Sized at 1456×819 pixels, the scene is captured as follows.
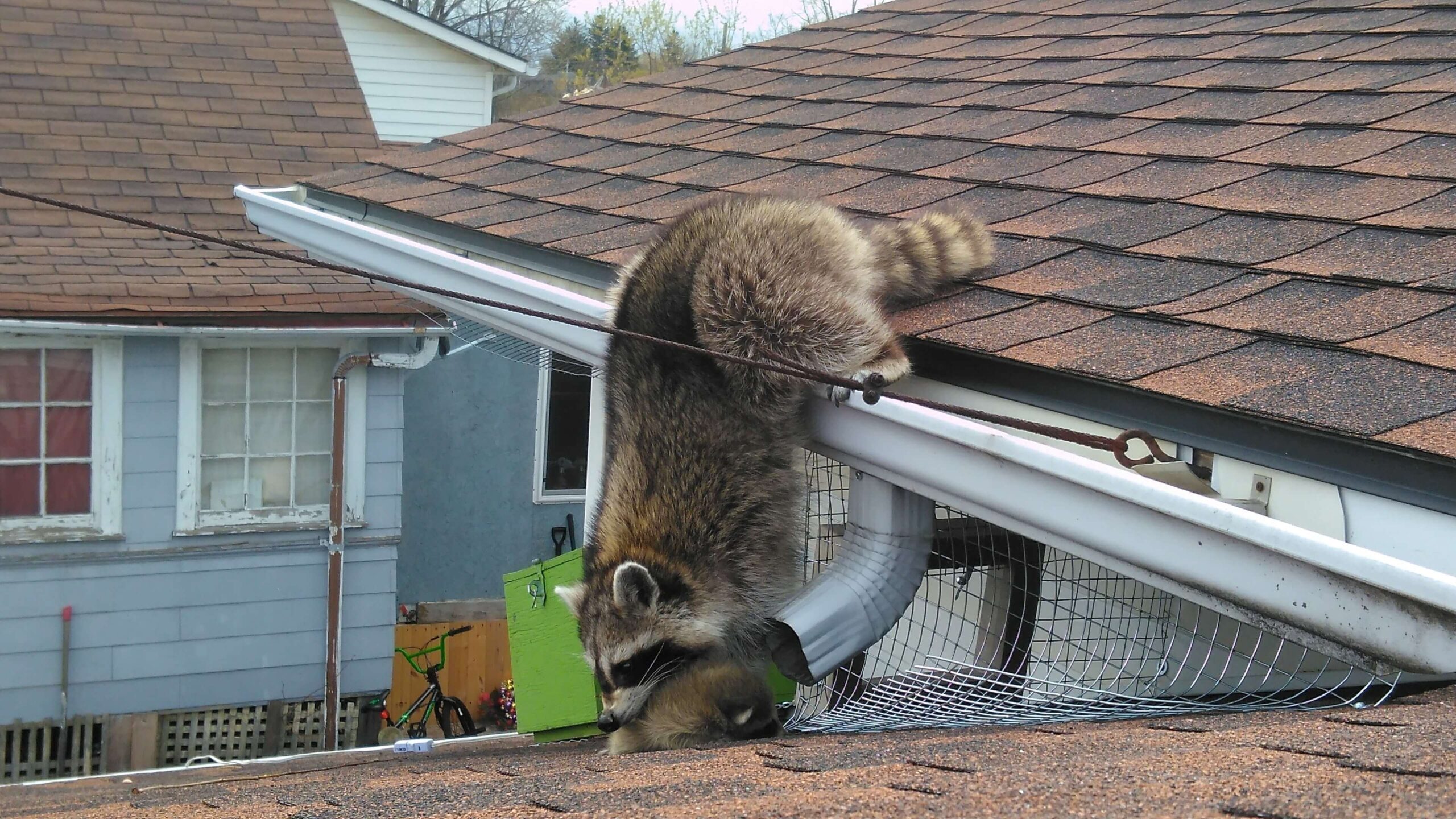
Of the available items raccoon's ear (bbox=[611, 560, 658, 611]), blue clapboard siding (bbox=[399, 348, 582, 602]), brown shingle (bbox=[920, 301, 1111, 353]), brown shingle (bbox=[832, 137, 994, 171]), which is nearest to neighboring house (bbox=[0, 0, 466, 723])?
blue clapboard siding (bbox=[399, 348, 582, 602])

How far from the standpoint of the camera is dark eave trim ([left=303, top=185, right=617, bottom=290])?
164 inches

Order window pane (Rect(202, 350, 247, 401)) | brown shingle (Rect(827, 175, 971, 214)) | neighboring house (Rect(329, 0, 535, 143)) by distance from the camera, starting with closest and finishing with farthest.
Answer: brown shingle (Rect(827, 175, 971, 214)), window pane (Rect(202, 350, 247, 401)), neighboring house (Rect(329, 0, 535, 143))

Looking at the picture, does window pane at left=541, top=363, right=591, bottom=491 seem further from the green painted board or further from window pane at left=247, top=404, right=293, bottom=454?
the green painted board

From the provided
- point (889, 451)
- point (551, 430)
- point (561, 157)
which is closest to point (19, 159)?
point (551, 430)

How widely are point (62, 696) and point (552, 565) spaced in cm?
614

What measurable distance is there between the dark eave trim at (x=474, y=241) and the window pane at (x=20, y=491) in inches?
172

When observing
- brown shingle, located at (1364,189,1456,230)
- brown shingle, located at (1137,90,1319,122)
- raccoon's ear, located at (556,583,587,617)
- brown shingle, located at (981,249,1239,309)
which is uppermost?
brown shingle, located at (1137,90,1319,122)

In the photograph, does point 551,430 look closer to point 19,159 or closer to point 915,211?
point 19,159

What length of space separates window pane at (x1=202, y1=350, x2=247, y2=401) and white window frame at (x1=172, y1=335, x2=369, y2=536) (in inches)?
2.2

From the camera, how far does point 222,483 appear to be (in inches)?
374

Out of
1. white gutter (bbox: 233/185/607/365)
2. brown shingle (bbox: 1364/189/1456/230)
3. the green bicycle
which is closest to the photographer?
brown shingle (bbox: 1364/189/1456/230)

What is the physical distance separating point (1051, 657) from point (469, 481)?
9.48 meters

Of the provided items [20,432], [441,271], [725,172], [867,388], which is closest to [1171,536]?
[867,388]

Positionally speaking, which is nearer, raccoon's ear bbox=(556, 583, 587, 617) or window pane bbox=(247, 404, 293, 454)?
raccoon's ear bbox=(556, 583, 587, 617)
